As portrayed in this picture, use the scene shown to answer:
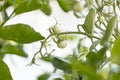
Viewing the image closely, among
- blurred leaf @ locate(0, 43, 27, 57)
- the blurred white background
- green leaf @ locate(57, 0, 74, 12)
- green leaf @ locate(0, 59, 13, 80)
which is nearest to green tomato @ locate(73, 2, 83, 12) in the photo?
green leaf @ locate(57, 0, 74, 12)

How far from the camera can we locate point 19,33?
1.61 ft

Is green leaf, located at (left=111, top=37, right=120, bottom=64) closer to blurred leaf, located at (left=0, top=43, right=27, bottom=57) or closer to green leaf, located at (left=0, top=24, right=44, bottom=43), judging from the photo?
green leaf, located at (left=0, top=24, right=44, bottom=43)

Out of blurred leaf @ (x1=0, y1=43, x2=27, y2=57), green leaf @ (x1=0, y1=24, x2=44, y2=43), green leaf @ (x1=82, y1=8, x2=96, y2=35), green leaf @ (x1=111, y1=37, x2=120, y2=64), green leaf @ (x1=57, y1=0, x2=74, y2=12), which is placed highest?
green leaf @ (x1=57, y1=0, x2=74, y2=12)

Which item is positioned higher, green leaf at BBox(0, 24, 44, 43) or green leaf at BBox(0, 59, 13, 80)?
green leaf at BBox(0, 24, 44, 43)

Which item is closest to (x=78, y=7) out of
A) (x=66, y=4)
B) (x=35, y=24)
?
(x=66, y=4)

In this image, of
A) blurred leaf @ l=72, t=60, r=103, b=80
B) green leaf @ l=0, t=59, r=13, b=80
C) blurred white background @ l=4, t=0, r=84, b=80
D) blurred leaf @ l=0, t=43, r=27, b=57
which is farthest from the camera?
blurred white background @ l=4, t=0, r=84, b=80

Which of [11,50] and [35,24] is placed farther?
[35,24]

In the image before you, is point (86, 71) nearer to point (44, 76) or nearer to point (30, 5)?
point (30, 5)

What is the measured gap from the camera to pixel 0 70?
1.53 feet

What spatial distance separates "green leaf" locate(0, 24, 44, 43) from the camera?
0.49 metres

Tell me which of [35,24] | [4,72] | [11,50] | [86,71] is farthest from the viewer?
[35,24]

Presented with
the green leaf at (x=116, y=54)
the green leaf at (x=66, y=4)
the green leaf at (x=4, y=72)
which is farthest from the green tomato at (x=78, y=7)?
the green leaf at (x=116, y=54)

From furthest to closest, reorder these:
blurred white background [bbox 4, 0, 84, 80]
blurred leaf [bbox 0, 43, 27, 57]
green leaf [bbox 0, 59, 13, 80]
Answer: blurred white background [bbox 4, 0, 84, 80]
blurred leaf [bbox 0, 43, 27, 57]
green leaf [bbox 0, 59, 13, 80]

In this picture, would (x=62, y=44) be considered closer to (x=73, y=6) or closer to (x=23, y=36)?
(x=23, y=36)
